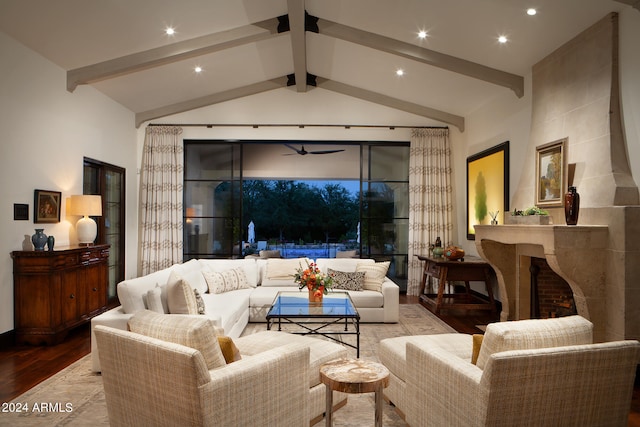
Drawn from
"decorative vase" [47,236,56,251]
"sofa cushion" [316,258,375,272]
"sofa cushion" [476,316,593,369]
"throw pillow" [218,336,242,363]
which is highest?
"decorative vase" [47,236,56,251]

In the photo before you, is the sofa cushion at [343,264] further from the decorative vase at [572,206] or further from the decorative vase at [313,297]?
the decorative vase at [572,206]

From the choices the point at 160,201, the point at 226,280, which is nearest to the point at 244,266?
the point at 226,280

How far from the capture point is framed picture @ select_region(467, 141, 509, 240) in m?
6.11

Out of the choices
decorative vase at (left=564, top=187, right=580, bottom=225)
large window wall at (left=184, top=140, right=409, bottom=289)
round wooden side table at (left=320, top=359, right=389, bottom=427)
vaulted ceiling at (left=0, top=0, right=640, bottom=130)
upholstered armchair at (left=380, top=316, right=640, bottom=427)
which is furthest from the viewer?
large window wall at (left=184, top=140, right=409, bottom=289)

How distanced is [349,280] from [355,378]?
3.46 m

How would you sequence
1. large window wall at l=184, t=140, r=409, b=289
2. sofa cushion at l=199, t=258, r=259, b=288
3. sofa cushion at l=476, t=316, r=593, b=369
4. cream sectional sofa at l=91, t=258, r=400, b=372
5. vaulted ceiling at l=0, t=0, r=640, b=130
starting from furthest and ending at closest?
large window wall at l=184, t=140, r=409, b=289, sofa cushion at l=199, t=258, r=259, b=288, vaulted ceiling at l=0, t=0, r=640, b=130, cream sectional sofa at l=91, t=258, r=400, b=372, sofa cushion at l=476, t=316, r=593, b=369

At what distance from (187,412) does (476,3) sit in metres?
4.19

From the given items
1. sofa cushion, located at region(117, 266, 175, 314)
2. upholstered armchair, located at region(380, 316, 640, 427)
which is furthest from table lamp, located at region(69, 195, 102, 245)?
upholstered armchair, located at region(380, 316, 640, 427)

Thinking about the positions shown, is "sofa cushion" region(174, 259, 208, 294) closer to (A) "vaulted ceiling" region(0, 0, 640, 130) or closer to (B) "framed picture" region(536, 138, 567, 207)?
(A) "vaulted ceiling" region(0, 0, 640, 130)

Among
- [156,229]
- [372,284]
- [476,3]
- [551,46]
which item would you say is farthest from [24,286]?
[551,46]

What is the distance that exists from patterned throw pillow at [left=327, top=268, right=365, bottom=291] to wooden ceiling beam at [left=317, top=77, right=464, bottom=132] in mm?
3294

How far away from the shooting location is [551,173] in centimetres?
466

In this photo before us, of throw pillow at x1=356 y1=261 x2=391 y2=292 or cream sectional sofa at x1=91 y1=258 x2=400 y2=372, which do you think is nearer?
cream sectional sofa at x1=91 y1=258 x2=400 y2=372

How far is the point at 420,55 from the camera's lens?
214 inches
